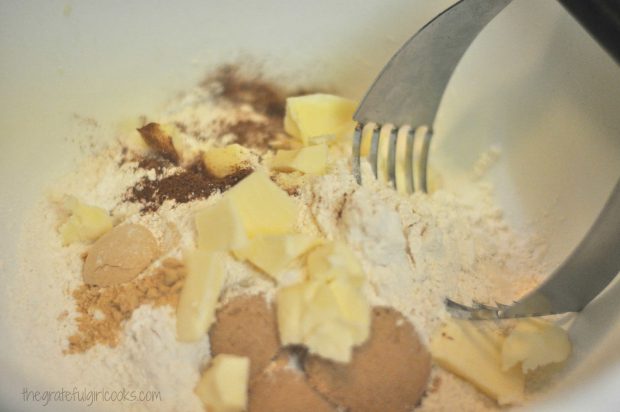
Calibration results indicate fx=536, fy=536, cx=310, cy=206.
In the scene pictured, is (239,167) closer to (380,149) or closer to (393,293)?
(380,149)

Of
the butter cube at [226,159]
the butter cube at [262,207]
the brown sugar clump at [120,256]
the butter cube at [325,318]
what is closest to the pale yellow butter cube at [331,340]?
the butter cube at [325,318]

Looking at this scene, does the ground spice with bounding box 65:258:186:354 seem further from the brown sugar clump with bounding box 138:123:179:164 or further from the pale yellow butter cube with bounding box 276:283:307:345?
the brown sugar clump with bounding box 138:123:179:164

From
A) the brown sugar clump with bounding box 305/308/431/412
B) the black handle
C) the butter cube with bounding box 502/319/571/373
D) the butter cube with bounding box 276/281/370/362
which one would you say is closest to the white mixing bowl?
the butter cube with bounding box 502/319/571/373

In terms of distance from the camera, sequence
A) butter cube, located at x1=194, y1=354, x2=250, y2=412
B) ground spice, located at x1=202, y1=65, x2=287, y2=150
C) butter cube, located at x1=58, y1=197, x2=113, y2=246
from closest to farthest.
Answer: butter cube, located at x1=194, y1=354, x2=250, y2=412 → butter cube, located at x1=58, y1=197, x2=113, y2=246 → ground spice, located at x1=202, y1=65, x2=287, y2=150

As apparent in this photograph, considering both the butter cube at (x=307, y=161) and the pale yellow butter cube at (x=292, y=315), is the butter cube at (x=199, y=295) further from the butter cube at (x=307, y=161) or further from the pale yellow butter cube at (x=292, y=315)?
the butter cube at (x=307, y=161)

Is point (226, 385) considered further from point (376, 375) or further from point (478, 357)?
point (478, 357)

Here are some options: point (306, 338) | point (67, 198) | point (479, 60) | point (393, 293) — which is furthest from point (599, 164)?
point (67, 198)
